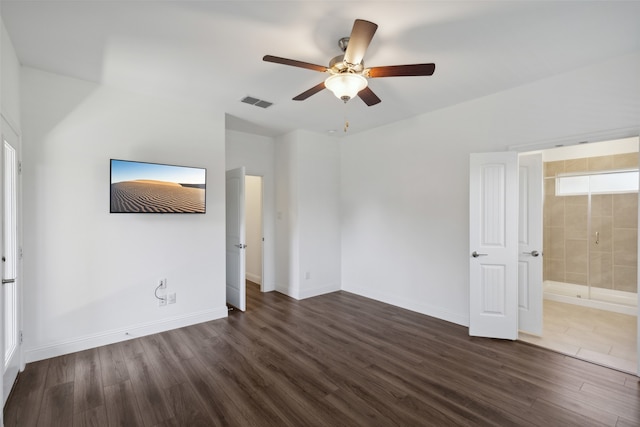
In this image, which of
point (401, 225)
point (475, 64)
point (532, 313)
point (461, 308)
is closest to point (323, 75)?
point (475, 64)

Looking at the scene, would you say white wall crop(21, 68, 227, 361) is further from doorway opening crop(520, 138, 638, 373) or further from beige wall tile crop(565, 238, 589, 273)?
beige wall tile crop(565, 238, 589, 273)

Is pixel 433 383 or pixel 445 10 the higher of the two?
pixel 445 10

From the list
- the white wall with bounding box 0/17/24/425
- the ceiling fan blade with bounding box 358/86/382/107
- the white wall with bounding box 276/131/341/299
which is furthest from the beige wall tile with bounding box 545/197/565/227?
the white wall with bounding box 0/17/24/425

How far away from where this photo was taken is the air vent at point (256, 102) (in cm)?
374

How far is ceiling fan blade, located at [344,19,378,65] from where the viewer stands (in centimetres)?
185

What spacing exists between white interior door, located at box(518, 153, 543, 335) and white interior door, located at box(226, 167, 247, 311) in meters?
3.59

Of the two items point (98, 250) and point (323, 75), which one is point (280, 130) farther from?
point (98, 250)

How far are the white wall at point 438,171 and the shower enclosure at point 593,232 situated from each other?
2399mm

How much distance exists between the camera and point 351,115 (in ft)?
14.4

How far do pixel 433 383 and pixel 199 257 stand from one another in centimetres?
304

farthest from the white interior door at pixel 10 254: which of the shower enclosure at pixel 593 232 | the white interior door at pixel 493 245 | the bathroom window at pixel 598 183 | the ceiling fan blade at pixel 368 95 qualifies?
the bathroom window at pixel 598 183

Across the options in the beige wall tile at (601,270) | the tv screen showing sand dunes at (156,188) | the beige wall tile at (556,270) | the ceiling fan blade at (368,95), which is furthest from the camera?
the beige wall tile at (556,270)

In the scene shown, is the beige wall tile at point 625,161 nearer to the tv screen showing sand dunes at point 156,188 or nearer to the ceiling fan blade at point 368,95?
the ceiling fan blade at point 368,95

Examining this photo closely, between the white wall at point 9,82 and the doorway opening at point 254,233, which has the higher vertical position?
the white wall at point 9,82
